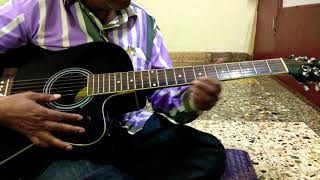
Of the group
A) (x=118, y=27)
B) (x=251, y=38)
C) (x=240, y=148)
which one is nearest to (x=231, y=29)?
(x=251, y=38)

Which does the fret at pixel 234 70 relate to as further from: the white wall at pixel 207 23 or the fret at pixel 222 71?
the white wall at pixel 207 23

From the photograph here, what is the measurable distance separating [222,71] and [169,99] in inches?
6.6

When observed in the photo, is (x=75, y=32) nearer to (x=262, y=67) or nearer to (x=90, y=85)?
(x=90, y=85)

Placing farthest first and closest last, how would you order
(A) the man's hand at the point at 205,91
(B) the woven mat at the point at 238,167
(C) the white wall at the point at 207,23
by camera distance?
1. (C) the white wall at the point at 207,23
2. (B) the woven mat at the point at 238,167
3. (A) the man's hand at the point at 205,91

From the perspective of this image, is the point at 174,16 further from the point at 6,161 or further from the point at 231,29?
the point at 6,161

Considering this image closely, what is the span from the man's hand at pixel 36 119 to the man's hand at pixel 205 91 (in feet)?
0.91

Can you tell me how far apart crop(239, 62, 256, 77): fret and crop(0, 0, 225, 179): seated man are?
0.14 m

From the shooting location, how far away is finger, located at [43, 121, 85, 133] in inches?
32.7

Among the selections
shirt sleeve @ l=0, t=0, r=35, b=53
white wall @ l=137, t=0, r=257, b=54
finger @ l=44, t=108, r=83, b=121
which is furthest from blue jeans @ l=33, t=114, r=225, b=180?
white wall @ l=137, t=0, r=257, b=54

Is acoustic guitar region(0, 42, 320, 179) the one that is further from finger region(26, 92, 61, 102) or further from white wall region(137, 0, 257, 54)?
white wall region(137, 0, 257, 54)

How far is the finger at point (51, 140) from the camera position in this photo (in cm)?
83

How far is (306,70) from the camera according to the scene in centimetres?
84

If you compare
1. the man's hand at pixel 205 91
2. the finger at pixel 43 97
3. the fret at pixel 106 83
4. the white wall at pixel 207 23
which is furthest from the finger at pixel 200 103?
the white wall at pixel 207 23

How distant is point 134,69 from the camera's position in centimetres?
98
